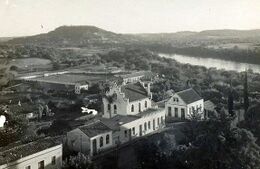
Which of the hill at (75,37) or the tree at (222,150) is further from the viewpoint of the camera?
the hill at (75,37)

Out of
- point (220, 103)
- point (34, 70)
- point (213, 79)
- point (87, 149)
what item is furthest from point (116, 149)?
point (34, 70)

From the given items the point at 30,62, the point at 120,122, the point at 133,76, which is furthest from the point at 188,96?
the point at 30,62

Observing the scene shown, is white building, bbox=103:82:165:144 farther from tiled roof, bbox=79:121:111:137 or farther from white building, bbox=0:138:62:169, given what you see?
white building, bbox=0:138:62:169

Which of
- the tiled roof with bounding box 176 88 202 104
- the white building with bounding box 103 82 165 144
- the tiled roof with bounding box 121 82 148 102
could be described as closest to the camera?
the white building with bounding box 103 82 165 144

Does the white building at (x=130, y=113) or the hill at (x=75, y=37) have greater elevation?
the hill at (x=75, y=37)

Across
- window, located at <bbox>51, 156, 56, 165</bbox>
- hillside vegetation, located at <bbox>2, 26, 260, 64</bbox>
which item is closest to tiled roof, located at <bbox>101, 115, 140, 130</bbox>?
window, located at <bbox>51, 156, 56, 165</bbox>

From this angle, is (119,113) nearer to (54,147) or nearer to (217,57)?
(54,147)

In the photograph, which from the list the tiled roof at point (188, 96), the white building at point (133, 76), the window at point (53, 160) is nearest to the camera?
the window at point (53, 160)

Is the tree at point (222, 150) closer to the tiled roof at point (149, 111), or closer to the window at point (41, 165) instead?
the window at point (41, 165)

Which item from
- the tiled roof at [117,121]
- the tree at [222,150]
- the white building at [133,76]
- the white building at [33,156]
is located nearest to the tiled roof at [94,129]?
the tiled roof at [117,121]
